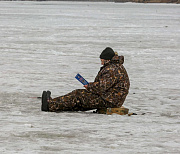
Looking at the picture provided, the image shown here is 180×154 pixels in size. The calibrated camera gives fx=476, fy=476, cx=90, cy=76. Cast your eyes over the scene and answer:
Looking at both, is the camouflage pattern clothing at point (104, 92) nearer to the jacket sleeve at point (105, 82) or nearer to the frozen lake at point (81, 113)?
the jacket sleeve at point (105, 82)

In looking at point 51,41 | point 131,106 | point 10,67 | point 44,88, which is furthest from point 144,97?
point 51,41

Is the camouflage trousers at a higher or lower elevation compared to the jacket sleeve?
lower

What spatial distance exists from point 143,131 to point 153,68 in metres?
6.57

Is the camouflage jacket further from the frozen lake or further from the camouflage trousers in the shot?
the frozen lake

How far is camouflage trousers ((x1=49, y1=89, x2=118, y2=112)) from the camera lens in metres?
7.06

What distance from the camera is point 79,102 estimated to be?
7.18 m

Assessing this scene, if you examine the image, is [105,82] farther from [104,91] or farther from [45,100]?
[45,100]

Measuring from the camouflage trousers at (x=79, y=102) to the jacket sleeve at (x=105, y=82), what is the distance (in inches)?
6.2

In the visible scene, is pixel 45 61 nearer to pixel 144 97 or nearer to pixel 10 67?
pixel 10 67

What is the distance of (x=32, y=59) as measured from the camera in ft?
46.3

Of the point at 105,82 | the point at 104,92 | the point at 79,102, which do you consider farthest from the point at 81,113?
the point at 105,82

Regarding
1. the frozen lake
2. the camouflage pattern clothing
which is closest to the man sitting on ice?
the camouflage pattern clothing

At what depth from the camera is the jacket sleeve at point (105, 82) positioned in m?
6.89

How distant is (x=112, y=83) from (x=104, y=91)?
17cm
